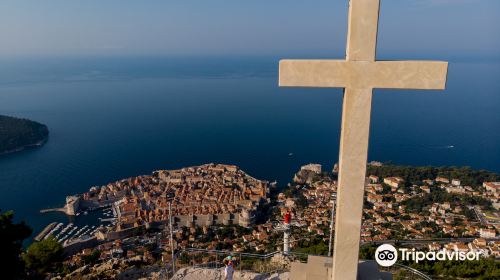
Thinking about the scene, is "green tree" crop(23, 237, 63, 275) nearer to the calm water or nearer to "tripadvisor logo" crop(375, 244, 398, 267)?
"tripadvisor logo" crop(375, 244, 398, 267)

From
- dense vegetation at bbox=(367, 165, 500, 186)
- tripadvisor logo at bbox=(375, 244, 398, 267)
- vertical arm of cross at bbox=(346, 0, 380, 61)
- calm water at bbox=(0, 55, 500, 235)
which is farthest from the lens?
calm water at bbox=(0, 55, 500, 235)

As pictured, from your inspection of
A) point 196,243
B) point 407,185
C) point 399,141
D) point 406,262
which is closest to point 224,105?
point 399,141

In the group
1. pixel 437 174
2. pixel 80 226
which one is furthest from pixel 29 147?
pixel 437 174

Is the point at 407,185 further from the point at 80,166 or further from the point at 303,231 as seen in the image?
the point at 80,166

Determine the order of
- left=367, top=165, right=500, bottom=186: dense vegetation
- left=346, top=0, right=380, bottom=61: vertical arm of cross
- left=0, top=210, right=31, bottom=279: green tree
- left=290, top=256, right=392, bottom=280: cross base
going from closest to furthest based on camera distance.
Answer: left=346, top=0, right=380, bottom=61: vertical arm of cross
left=290, top=256, right=392, bottom=280: cross base
left=0, top=210, right=31, bottom=279: green tree
left=367, top=165, right=500, bottom=186: dense vegetation

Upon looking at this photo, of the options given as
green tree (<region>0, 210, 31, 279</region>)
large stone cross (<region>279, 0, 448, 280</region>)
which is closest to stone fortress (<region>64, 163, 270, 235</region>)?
green tree (<region>0, 210, 31, 279</region>)

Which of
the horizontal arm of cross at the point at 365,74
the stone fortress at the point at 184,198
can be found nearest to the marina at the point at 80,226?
the stone fortress at the point at 184,198
